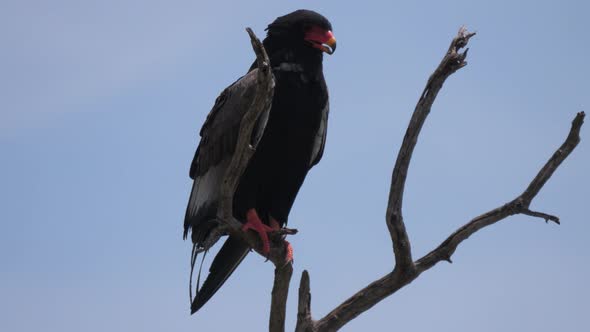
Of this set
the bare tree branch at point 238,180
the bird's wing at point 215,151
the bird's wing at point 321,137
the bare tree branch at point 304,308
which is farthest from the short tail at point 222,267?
the bare tree branch at point 304,308

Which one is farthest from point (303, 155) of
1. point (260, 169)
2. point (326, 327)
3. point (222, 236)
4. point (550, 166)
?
point (550, 166)

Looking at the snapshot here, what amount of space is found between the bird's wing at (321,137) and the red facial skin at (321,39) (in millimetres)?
472

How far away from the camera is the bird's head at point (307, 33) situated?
23.2 feet

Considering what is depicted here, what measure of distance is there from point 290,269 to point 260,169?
1126mm

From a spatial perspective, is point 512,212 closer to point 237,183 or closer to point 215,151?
point 237,183

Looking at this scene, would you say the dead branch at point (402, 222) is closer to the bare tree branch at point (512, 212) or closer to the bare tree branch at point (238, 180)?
the bare tree branch at point (512, 212)

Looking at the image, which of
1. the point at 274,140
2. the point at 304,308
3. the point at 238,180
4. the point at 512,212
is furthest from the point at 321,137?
the point at 512,212

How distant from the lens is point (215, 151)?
719 centimetres

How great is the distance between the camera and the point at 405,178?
5359 millimetres

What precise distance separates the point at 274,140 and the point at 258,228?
0.79 meters

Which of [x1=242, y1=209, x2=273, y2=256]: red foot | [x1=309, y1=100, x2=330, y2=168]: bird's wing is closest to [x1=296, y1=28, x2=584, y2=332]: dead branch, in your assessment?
[x1=242, y1=209, x2=273, y2=256]: red foot

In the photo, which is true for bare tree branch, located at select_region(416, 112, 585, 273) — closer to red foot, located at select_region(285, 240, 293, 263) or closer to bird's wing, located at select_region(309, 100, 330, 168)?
red foot, located at select_region(285, 240, 293, 263)

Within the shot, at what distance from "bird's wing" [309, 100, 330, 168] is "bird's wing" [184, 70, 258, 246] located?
73 centimetres

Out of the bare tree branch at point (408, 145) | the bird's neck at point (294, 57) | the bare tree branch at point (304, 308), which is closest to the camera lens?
the bare tree branch at point (408, 145)
